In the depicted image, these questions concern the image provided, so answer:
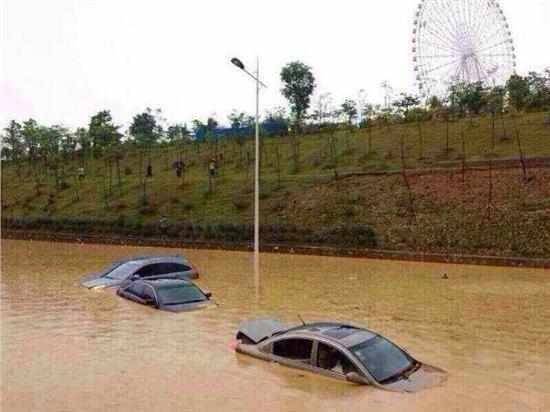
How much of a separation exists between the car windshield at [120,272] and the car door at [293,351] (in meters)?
10.5

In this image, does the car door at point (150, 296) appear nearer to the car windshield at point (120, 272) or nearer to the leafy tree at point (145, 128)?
the car windshield at point (120, 272)

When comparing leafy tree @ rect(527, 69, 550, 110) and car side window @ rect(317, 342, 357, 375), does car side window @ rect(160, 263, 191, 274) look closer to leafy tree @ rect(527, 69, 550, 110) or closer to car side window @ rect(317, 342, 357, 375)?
car side window @ rect(317, 342, 357, 375)

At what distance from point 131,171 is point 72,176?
6.33 meters

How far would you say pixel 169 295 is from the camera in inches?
718

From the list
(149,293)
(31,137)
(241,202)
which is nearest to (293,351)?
(149,293)

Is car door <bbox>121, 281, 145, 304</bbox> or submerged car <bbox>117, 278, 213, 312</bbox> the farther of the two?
car door <bbox>121, 281, 145, 304</bbox>

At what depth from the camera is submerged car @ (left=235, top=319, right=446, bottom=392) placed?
11.1 meters

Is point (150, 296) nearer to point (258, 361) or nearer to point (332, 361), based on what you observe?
point (258, 361)

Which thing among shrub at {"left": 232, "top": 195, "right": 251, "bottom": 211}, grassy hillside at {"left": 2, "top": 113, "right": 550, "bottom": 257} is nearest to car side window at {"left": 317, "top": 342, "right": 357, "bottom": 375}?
grassy hillside at {"left": 2, "top": 113, "right": 550, "bottom": 257}

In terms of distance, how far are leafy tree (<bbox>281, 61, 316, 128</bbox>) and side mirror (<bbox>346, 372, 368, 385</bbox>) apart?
5951 centimetres

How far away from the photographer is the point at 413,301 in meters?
20.4

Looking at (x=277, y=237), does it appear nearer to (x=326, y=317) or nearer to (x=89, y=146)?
(x=326, y=317)

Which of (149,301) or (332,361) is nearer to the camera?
(332,361)

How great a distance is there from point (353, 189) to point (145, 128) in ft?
145
